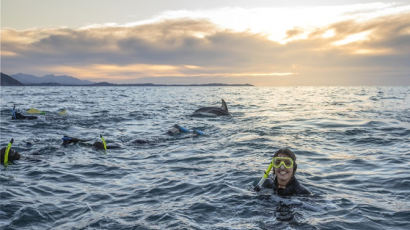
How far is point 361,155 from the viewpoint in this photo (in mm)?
11172

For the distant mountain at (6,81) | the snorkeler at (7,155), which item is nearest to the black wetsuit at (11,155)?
the snorkeler at (7,155)

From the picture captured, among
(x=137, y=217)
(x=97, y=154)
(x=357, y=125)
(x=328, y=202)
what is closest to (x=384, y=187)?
(x=328, y=202)

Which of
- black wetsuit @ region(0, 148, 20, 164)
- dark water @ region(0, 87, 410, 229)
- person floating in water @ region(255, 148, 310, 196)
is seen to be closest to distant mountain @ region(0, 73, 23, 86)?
dark water @ region(0, 87, 410, 229)

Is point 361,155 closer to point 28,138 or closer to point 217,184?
point 217,184

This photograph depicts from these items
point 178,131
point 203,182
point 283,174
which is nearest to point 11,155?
point 203,182

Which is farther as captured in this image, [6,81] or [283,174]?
[6,81]

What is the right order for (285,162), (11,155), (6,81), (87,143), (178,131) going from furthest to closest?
(6,81) < (178,131) < (87,143) < (11,155) < (285,162)


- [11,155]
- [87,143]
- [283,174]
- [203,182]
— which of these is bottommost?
[203,182]

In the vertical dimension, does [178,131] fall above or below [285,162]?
below

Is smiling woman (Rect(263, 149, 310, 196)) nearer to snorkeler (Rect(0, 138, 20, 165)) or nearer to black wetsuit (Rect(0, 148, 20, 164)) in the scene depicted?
snorkeler (Rect(0, 138, 20, 165))

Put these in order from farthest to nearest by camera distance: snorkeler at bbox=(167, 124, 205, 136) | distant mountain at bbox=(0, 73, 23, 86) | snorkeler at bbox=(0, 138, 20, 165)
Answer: distant mountain at bbox=(0, 73, 23, 86)
snorkeler at bbox=(167, 124, 205, 136)
snorkeler at bbox=(0, 138, 20, 165)

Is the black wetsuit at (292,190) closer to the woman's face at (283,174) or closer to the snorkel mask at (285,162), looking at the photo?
the woman's face at (283,174)

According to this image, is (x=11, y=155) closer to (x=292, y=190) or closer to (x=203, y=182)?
(x=203, y=182)

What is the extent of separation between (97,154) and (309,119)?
1475 centimetres
